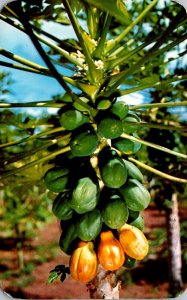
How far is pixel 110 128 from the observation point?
1102 millimetres

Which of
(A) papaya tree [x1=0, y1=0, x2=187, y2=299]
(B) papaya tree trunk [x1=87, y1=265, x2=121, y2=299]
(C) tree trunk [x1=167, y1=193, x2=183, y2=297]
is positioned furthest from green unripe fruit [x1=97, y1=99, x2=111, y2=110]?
(C) tree trunk [x1=167, y1=193, x2=183, y2=297]

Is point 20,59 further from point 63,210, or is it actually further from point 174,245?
point 174,245

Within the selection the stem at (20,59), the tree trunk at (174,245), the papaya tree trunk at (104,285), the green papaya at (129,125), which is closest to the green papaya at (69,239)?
the papaya tree trunk at (104,285)

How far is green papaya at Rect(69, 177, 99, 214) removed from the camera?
3.48 ft

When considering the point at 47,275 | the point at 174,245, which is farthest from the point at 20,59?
the point at 47,275

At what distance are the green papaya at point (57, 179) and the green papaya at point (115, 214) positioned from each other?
15 centimetres

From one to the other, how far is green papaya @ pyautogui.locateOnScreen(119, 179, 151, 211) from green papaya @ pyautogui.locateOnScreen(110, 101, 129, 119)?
0.20 metres

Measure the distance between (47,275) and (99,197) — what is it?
477 cm

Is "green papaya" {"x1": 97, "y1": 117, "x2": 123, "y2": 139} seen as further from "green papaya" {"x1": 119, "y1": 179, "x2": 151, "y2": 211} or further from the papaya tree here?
"green papaya" {"x1": 119, "y1": 179, "x2": 151, "y2": 211}

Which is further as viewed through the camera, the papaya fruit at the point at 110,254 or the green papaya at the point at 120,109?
the green papaya at the point at 120,109

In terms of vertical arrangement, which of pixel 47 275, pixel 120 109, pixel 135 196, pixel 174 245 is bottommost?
pixel 47 275

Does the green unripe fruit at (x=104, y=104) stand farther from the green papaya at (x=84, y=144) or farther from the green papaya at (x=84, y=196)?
the green papaya at (x=84, y=196)

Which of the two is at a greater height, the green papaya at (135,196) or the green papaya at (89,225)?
the green papaya at (135,196)

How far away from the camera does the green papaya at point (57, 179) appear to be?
45.0 inches
